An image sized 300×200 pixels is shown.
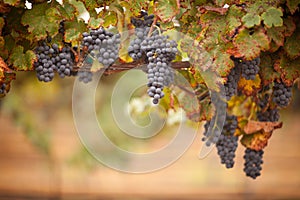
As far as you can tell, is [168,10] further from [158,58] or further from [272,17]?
[272,17]

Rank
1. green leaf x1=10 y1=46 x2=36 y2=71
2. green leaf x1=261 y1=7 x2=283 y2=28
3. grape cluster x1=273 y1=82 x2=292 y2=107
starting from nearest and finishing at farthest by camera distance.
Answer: green leaf x1=261 y1=7 x2=283 y2=28 < green leaf x1=10 y1=46 x2=36 y2=71 < grape cluster x1=273 y1=82 x2=292 y2=107

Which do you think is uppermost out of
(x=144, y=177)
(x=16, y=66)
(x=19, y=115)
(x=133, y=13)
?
(x=133, y=13)

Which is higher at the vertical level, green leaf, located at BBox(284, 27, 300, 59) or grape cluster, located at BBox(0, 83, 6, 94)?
green leaf, located at BBox(284, 27, 300, 59)

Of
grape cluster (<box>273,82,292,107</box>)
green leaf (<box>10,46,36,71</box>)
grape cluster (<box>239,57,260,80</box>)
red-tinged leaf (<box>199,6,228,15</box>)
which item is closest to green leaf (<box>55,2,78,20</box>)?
green leaf (<box>10,46,36,71</box>)

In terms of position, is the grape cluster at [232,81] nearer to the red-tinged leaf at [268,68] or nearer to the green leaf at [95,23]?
the red-tinged leaf at [268,68]

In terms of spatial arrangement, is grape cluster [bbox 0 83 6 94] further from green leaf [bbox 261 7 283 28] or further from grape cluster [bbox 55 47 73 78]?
green leaf [bbox 261 7 283 28]

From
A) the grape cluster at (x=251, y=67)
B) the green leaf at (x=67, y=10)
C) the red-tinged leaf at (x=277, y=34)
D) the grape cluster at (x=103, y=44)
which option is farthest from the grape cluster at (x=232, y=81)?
the green leaf at (x=67, y=10)

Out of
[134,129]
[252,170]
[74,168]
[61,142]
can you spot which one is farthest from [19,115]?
[252,170]

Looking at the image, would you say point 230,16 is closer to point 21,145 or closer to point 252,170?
point 252,170
